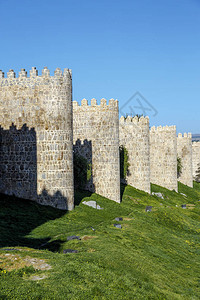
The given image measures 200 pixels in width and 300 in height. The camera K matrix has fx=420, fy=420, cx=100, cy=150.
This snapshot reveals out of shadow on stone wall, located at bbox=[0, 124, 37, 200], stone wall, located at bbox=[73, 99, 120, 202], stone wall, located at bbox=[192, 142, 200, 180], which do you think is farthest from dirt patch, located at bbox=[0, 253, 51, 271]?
stone wall, located at bbox=[192, 142, 200, 180]

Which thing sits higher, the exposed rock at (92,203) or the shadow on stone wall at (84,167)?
the shadow on stone wall at (84,167)

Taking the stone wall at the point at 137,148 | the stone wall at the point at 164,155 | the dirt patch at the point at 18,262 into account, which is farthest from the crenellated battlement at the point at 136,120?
the dirt patch at the point at 18,262

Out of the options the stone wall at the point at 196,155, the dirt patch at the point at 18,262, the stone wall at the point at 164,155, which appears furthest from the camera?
the stone wall at the point at 196,155

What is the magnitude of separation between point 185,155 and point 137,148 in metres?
23.1

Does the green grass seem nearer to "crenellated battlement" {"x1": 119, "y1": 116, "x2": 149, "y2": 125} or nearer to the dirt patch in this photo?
the dirt patch

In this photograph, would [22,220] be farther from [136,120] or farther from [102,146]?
[136,120]

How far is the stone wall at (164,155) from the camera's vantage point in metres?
64.4

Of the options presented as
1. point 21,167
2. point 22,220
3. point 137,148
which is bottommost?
point 22,220

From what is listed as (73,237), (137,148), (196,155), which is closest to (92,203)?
(73,237)

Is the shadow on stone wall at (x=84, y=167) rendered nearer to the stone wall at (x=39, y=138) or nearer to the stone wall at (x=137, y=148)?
the stone wall at (x=39, y=138)

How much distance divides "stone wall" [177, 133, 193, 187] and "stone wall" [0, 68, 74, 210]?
148ft

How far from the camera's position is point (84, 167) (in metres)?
43.8

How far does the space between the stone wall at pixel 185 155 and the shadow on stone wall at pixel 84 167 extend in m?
34.2

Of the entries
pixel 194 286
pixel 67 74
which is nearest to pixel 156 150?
pixel 67 74
